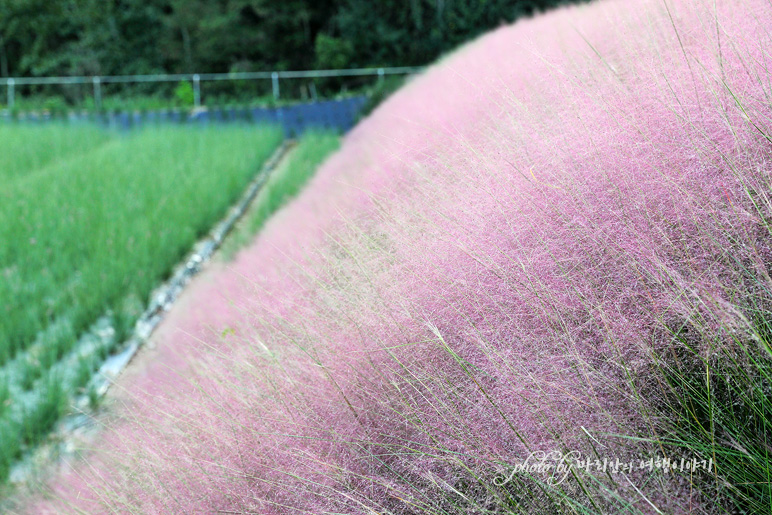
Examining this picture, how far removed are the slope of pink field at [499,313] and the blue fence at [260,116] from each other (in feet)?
27.1

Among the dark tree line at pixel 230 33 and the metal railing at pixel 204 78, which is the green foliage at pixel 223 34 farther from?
the metal railing at pixel 204 78

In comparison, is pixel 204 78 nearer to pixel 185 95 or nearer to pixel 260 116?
pixel 185 95

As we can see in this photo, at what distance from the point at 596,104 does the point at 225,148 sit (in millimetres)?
6196

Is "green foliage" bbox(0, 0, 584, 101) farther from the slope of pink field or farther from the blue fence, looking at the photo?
the slope of pink field

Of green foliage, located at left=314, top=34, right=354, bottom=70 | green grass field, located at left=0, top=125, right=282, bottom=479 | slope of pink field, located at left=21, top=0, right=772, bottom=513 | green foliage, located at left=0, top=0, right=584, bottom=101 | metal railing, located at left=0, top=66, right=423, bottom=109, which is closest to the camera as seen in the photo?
slope of pink field, located at left=21, top=0, right=772, bottom=513

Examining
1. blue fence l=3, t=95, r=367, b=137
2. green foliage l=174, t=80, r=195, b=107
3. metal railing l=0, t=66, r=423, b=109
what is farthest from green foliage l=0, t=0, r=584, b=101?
blue fence l=3, t=95, r=367, b=137

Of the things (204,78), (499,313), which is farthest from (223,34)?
(499,313)

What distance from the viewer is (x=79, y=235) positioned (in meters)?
4.09

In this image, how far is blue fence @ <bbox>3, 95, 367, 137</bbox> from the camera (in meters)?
9.30

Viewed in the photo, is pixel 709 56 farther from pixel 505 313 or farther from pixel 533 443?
pixel 533 443

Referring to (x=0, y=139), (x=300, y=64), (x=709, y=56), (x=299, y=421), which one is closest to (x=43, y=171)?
(x=0, y=139)

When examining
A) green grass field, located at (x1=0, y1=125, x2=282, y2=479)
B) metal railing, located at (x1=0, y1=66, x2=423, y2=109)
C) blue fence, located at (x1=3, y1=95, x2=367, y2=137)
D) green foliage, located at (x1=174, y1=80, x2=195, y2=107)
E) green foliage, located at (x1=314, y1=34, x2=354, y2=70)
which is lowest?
green grass field, located at (x1=0, y1=125, x2=282, y2=479)

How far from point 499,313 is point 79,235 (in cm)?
385

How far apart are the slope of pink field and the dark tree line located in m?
13.2
